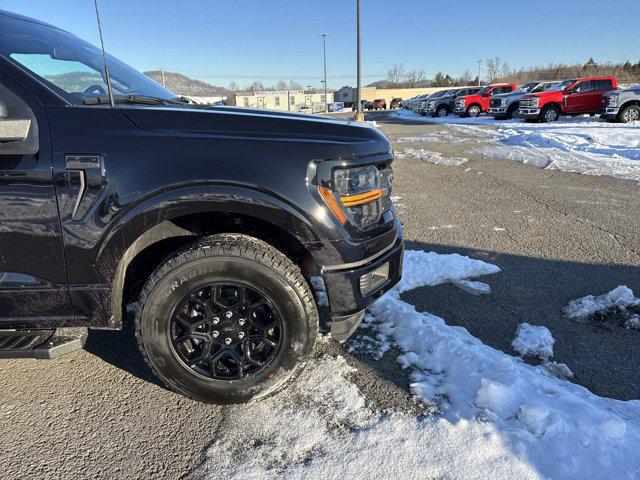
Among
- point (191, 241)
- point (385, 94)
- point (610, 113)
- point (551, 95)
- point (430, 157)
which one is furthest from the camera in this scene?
point (385, 94)

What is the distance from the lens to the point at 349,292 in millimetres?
2348

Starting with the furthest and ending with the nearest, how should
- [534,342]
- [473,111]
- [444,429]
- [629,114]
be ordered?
[473,111], [629,114], [534,342], [444,429]

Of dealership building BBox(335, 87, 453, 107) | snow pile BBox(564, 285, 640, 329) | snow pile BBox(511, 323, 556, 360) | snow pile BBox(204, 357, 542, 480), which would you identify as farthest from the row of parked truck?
dealership building BBox(335, 87, 453, 107)

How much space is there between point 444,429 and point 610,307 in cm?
205

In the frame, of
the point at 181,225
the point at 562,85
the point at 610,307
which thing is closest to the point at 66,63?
the point at 181,225

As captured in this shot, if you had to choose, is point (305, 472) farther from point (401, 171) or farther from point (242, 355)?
point (401, 171)

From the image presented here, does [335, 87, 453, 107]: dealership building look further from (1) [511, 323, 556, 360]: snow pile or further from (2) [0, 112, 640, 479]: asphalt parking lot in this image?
(1) [511, 323, 556, 360]: snow pile

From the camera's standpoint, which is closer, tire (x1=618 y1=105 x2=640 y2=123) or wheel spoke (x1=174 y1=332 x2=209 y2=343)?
wheel spoke (x1=174 y1=332 x2=209 y2=343)

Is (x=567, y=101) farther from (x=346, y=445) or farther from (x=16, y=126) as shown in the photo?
(x=16, y=126)

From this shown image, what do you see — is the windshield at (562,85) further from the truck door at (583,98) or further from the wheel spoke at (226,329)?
the wheel spoke at (226,329)

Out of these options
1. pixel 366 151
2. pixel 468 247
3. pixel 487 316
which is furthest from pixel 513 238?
pixel 366 151

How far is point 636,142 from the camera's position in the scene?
12148mm

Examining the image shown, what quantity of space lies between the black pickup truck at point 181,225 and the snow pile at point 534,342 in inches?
45.9

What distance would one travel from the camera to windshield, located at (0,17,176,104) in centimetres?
233
